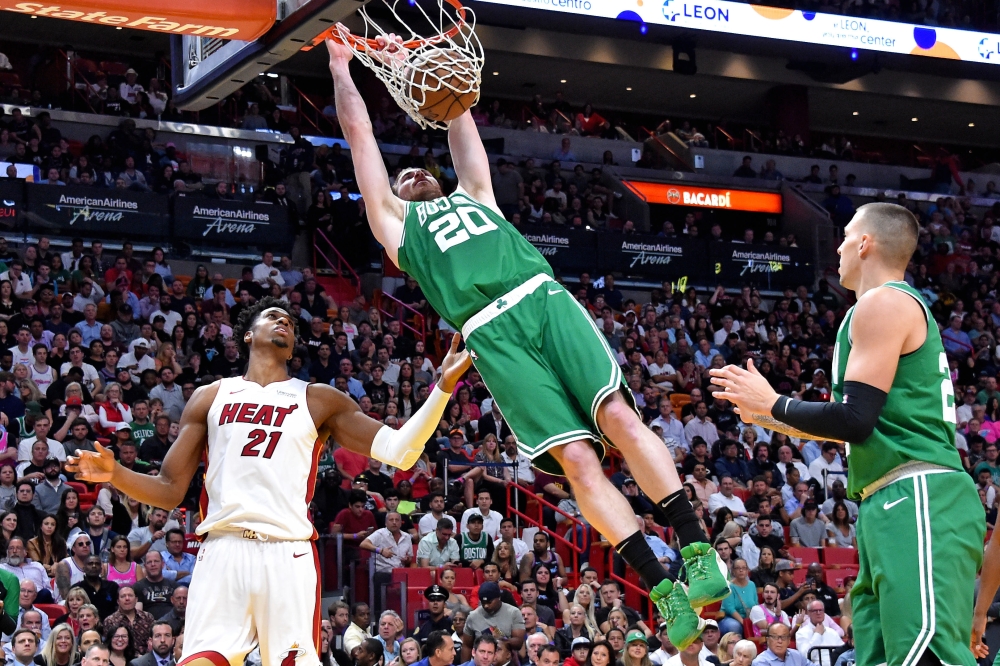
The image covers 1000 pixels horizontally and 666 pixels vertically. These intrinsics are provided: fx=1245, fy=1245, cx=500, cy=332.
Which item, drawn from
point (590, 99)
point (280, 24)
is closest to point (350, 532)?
point (280, 24)

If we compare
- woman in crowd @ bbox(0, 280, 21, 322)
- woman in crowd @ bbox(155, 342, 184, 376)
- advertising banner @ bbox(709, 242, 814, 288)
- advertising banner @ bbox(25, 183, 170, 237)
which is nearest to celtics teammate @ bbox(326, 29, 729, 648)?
woman in crowd @ bbox(155, 342, 184, 376)

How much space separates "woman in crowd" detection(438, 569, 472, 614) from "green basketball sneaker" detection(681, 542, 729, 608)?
313 inches

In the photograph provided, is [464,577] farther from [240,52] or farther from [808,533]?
[240,52]

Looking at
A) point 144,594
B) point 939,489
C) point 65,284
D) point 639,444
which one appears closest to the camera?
point 939,489

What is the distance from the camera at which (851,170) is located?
3078 cm

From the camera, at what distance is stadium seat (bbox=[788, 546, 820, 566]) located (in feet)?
50.0

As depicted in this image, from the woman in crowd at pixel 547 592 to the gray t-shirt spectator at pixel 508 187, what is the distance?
37.6 feet

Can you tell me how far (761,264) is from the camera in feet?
80.6

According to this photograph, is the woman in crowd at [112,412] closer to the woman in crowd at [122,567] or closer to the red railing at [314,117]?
the woman in crowd at [122,567]

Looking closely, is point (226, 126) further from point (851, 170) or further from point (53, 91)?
point (851, 170)

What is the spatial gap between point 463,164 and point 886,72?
27.5m

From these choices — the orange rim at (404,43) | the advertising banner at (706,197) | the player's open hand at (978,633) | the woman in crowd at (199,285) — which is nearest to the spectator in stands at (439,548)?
the woman in crowd at (199,285)

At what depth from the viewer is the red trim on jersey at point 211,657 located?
551cm

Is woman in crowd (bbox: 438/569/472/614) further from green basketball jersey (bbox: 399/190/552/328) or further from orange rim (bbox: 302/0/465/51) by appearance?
green basketball jersey (bbox: 399/190/552/328)
